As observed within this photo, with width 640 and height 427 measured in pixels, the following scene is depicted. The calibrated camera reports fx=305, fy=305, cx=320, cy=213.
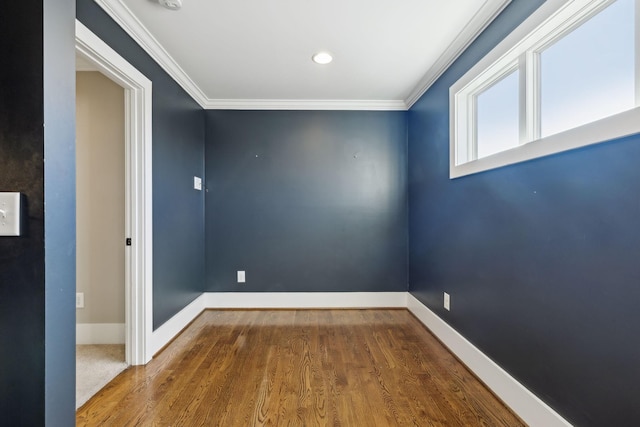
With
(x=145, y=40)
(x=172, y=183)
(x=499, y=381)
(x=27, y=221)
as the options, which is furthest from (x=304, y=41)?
(x=499, y=381)

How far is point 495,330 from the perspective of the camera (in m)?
1.87

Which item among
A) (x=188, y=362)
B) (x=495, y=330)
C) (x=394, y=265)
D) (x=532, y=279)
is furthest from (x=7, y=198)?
(x=394, y=265)

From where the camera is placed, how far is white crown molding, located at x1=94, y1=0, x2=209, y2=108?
1799mm

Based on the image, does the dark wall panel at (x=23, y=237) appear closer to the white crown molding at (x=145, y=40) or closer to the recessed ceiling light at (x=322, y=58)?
the white crown molding at (x=145, y=40)

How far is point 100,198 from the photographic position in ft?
8.36

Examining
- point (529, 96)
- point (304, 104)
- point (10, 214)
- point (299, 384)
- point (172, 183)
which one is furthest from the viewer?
point (304, 104)

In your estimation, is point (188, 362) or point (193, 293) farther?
point (193, 293)

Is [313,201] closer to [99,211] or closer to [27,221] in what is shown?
[99,211]

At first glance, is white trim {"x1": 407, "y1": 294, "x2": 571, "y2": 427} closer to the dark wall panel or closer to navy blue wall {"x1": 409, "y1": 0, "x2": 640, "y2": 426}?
navy blue wall {"x1": 409, "y1": 0, "x2": 640, "y2": 426}

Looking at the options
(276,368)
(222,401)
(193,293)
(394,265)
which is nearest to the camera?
(222,401)

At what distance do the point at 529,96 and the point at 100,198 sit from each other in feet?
10.3

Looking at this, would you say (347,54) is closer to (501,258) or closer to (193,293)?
(501,258)

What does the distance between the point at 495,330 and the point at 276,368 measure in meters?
1.46

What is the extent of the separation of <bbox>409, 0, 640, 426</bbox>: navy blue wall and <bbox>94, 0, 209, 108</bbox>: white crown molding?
2.26 meters
